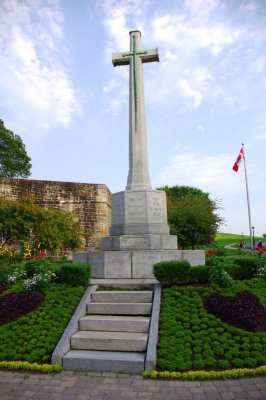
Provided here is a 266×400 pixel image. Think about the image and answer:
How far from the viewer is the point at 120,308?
6270mm

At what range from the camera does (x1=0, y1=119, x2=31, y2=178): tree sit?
2791cm

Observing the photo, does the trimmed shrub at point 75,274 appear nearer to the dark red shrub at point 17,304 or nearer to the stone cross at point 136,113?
the dark red shrub at point 17,304

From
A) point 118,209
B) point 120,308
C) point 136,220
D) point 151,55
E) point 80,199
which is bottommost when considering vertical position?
point 120,308

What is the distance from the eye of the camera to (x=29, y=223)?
1548cm

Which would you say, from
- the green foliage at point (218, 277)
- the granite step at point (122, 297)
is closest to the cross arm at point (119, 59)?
the green foliage at point (218, 277)

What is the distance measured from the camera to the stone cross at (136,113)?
959 centimetres

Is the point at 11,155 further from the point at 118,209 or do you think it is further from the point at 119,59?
the point at 118,209

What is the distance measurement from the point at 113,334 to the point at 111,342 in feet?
0.88

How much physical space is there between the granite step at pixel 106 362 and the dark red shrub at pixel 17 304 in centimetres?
173

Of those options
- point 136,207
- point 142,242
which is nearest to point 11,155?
point 136,207

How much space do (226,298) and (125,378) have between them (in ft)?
8.17

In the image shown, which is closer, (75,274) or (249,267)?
(75,274)

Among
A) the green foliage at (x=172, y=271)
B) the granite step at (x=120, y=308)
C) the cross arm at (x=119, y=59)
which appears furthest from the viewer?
the cross arm at (x=119, y=59)

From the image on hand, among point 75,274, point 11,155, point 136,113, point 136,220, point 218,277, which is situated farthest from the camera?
point 11,155
